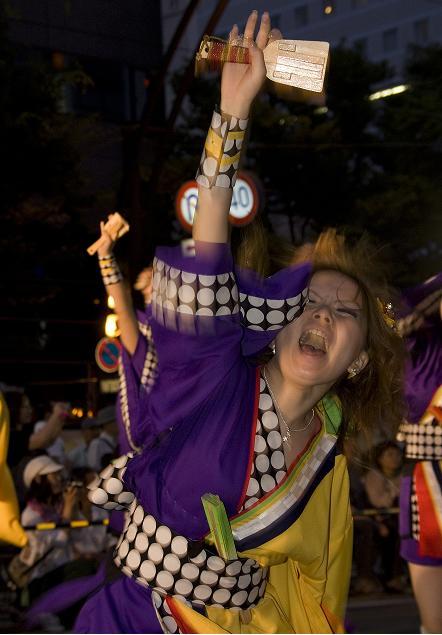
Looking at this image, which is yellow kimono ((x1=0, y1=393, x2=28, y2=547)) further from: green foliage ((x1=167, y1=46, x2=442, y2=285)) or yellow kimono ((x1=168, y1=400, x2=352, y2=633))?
green foliage ((x1=167, y1=46, x2=442, y2=285))

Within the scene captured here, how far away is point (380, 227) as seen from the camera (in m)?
20.8

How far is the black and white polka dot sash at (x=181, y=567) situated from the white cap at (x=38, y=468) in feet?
14.3

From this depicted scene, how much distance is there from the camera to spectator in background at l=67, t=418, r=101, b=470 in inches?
344

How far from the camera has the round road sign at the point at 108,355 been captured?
10.1m

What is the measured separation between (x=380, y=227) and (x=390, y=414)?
17.8 metres

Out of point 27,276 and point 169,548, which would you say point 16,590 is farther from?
point 27,276

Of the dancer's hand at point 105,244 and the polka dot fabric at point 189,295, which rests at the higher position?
the polka dot fabric at point 189,295

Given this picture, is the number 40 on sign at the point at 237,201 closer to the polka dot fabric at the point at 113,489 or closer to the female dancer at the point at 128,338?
the female dancer at the point at 128,338

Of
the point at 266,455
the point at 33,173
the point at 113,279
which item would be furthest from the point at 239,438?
the point at 33,173

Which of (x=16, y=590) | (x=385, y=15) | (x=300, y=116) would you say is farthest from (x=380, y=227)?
(x=385, y=15)

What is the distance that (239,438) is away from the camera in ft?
8.45

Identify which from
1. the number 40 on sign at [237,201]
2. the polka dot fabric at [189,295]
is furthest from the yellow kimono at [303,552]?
the number 40 on sign at [237,201]

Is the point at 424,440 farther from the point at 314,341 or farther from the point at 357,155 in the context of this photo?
the point at 357,155

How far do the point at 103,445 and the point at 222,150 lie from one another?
21.3ft
